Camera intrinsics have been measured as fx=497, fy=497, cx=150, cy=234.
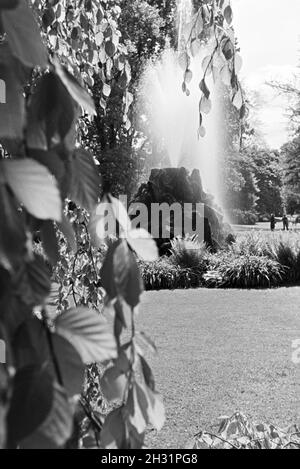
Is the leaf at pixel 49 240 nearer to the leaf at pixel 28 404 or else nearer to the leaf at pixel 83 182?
the leaf at pixel 83 182

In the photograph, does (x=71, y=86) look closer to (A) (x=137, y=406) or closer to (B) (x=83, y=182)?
(B) (x=83, y=182)

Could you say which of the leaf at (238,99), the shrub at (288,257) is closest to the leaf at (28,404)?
the leaf at (238,99)

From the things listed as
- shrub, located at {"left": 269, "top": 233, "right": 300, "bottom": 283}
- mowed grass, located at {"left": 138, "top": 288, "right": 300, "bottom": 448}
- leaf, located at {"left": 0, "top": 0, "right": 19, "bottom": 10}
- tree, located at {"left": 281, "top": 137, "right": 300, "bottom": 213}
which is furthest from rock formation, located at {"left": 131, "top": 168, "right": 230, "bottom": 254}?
tree, located at {"left": 281, "top": 137, "right": 300, "bottom": 213}

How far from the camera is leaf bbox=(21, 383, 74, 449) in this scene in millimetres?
407

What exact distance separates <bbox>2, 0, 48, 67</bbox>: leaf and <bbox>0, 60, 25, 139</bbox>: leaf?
0.06 metres

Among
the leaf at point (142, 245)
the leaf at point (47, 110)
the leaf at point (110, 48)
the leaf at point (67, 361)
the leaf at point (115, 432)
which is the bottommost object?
the leaf at point (115, 432)

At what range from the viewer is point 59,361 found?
473mm

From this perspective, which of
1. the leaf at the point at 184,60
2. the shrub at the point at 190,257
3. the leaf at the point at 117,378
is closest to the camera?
the leaf at the point at 117,378

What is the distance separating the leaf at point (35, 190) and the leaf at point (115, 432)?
372mm

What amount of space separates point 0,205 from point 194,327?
278 inches

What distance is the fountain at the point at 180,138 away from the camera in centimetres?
1319

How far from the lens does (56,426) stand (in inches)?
16.2

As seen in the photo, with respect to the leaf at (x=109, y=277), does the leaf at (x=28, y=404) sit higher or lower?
lower

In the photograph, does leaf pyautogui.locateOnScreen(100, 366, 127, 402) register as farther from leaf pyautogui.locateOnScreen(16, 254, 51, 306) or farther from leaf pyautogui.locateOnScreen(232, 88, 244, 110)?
leaf pyautogui.locateOnScreen(232, 88, 244, 110)
